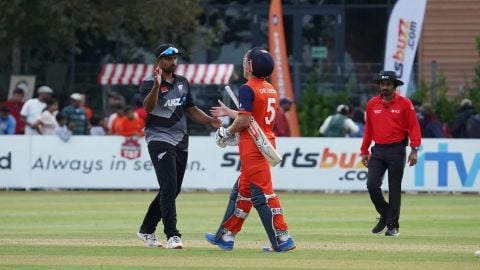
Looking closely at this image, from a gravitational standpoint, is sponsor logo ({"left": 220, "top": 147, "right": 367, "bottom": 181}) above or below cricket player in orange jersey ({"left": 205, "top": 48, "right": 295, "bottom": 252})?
below

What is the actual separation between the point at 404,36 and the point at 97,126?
23.5ft

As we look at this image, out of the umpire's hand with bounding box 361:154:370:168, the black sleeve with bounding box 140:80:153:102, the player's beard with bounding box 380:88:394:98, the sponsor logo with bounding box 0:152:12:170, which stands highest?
the black sleeve with bounding box 140:80:153:102

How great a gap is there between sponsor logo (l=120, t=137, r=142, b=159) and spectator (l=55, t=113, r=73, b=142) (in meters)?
1.16

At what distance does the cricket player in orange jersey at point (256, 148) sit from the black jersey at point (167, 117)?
63cm

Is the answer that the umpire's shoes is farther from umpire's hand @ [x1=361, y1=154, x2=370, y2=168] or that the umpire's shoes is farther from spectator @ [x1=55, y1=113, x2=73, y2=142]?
spectator @ [x1=55, y1=113, x2=73, y2=142]

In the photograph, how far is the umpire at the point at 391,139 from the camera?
17000 mm

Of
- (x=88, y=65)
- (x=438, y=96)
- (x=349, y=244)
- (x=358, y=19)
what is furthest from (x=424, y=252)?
(x=358, y=19)

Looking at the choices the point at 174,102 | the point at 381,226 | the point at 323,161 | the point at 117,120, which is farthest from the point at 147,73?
the point at 174,102

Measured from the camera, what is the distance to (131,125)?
2945cm

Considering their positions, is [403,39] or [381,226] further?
[403,39]

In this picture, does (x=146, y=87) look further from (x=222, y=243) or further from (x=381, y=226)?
(x=381, y=226)

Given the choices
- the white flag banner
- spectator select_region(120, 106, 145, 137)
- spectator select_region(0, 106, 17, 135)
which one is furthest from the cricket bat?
the white flag banner

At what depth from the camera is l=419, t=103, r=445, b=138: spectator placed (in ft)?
97.5

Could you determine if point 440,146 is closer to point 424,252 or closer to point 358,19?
point 358,19
